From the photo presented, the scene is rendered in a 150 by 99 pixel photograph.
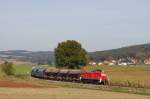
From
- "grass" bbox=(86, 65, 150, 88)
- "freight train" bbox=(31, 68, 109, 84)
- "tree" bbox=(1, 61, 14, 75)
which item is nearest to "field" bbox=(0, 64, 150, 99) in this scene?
"grass" bbox=(86, 65, 150, 88)

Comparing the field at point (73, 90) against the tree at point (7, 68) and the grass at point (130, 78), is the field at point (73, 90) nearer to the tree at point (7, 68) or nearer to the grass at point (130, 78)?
the grass at point (130, 78)

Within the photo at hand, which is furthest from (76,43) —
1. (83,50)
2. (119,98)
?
(119,98)

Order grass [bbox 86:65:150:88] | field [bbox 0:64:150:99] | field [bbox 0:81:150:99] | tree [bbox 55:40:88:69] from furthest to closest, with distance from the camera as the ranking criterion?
tree [bbox 55:40:88:69] < grass [bbox 86:65:150:88] < field [bbox 0:64:150:99] < field [bbox 0:81:150:99]

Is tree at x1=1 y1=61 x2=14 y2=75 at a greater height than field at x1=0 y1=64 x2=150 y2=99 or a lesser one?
greater

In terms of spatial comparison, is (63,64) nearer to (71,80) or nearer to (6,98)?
(71,80)

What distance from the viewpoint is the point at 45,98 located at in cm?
3928

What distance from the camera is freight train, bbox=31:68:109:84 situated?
76750 millimetres

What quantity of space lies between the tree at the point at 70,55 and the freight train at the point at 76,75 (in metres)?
26.2

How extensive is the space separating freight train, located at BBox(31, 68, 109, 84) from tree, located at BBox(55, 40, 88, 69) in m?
26.2

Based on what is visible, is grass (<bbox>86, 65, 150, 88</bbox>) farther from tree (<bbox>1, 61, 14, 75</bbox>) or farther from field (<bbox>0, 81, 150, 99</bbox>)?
tree (<bbox>1, 61, 14, 75</bbox>)

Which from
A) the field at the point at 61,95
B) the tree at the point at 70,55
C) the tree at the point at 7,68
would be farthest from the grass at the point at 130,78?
the tree at the point at 7,68

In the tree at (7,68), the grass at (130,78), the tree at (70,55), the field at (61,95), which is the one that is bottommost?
the field at (61,95)

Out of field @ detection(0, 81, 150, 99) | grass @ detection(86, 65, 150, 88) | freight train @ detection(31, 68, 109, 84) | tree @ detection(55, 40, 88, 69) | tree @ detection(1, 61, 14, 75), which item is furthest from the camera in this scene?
tree @ detection(55, 40, 88, 69)

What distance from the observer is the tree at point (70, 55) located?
440ft
